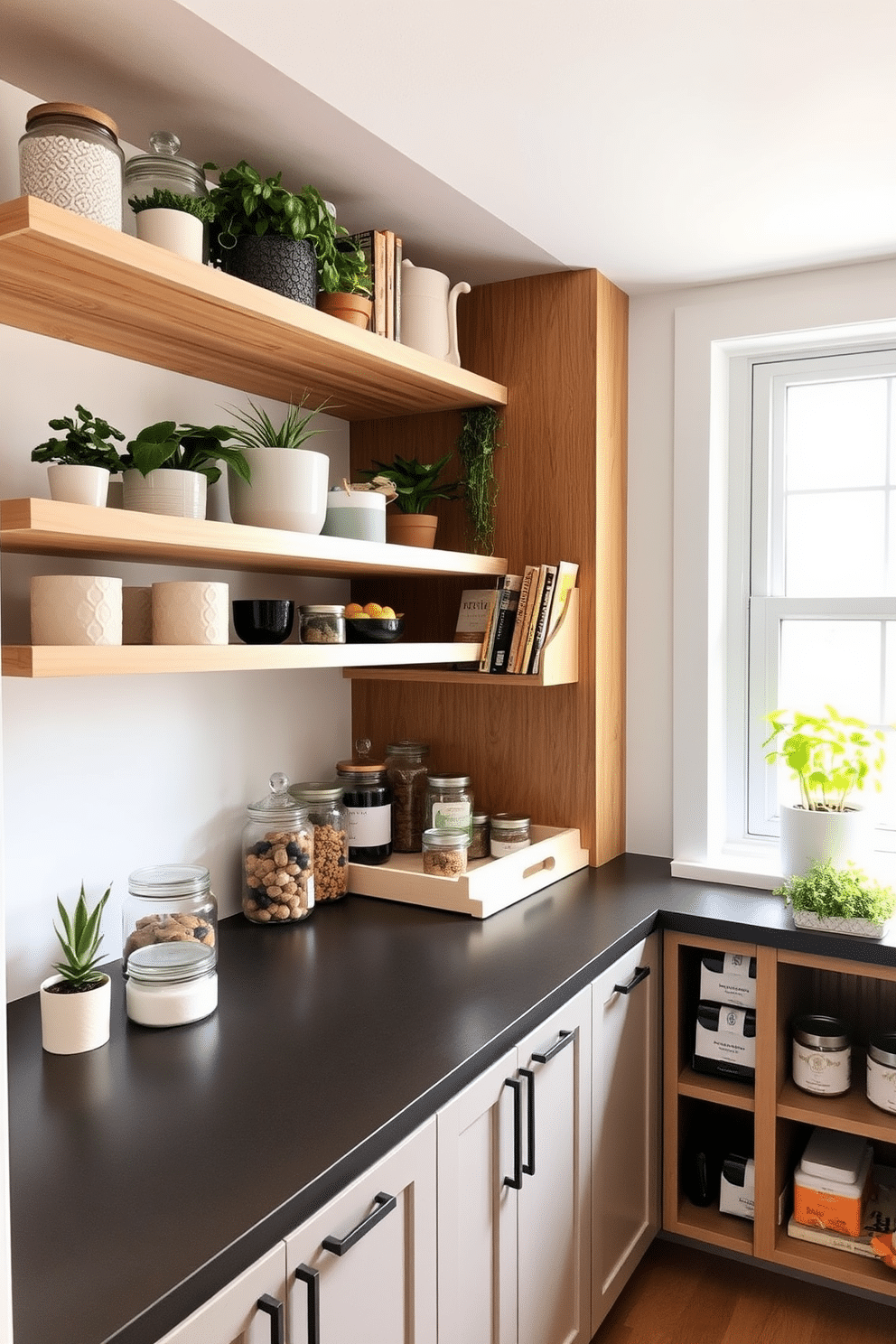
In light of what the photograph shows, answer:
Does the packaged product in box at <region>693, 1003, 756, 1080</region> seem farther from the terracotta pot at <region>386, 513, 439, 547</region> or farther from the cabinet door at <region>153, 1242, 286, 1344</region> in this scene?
the cabinet door at <region>153, 1242, 286, 1344</region>

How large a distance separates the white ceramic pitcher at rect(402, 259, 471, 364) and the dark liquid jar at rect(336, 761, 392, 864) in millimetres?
963

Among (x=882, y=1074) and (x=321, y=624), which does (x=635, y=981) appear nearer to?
(x=882, y=1074)

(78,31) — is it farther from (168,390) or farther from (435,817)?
(435,817)

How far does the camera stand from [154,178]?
1557 mm

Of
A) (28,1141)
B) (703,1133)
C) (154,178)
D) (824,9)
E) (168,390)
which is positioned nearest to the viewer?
(28,1141)

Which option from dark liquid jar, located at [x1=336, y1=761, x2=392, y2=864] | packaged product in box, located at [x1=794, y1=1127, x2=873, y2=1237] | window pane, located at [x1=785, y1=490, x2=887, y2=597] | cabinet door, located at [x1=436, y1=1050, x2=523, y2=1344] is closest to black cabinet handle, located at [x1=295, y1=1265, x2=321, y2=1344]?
cabinet door, located at [x1=436, y1=1050, x2=523, y2=1344]

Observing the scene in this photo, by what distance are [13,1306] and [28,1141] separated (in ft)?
1.04

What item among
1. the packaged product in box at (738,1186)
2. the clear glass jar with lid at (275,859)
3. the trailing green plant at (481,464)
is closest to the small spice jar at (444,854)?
the clear glass jar with lid at (275,859)

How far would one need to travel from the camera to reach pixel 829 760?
233cm

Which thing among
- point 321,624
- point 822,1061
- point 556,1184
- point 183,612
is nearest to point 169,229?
point 183,612

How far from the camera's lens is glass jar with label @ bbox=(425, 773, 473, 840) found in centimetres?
225

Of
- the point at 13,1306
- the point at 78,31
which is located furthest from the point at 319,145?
the point at 13,1306

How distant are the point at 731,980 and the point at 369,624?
1.08 metres

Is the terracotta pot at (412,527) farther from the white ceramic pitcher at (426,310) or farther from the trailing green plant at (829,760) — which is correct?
the trailing green plant at (829,760)
